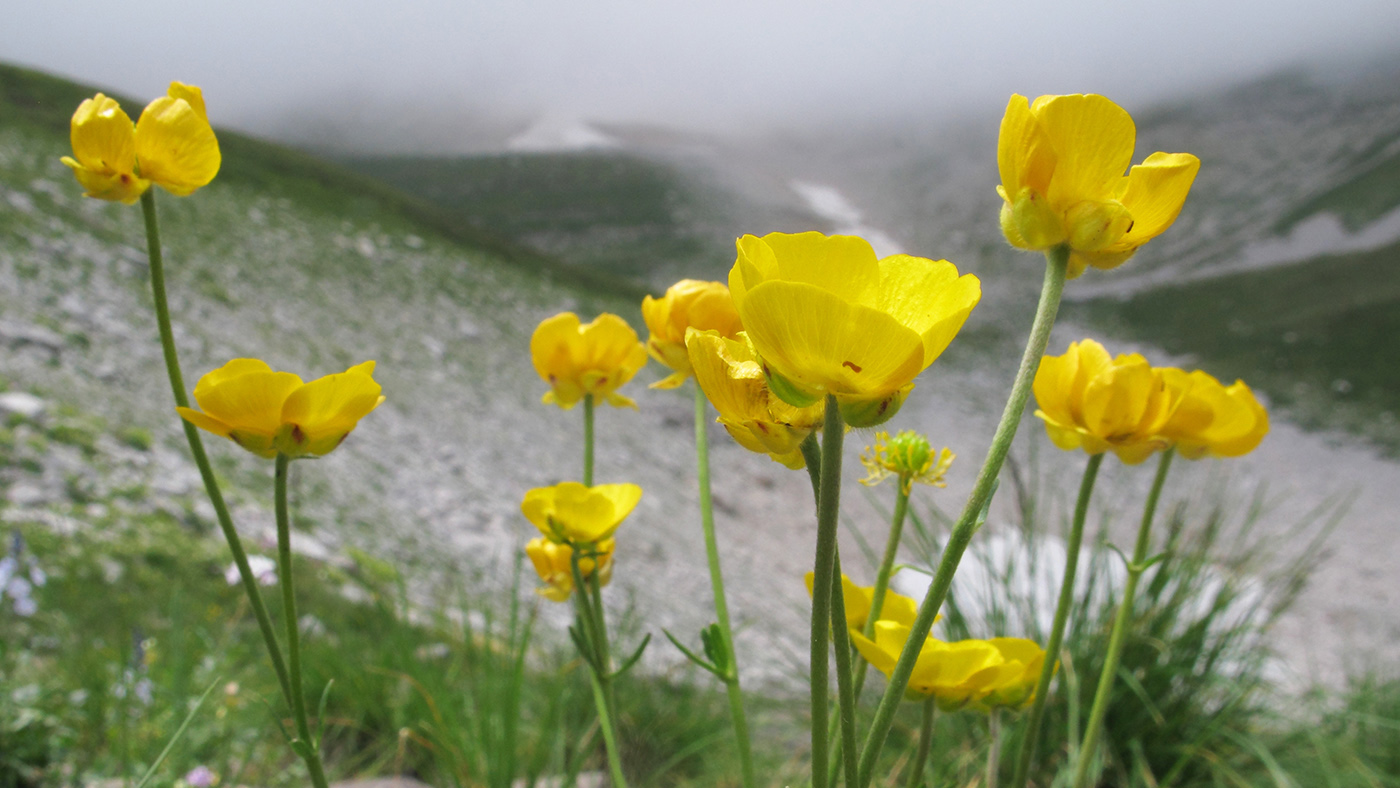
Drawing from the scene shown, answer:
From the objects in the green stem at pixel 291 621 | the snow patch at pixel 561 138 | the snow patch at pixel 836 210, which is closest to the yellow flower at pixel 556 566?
the green stem at pixel 291 621

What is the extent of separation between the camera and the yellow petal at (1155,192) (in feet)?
1.65

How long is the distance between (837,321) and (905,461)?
1.13 ft

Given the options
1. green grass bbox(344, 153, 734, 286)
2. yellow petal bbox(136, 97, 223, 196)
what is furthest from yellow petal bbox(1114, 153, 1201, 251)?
green grass bbox(344, 153, 734, 286)

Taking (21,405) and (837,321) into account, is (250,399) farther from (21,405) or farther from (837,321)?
(21,405)

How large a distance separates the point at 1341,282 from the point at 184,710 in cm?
2731

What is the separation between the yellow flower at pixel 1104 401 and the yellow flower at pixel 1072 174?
0.94 feet

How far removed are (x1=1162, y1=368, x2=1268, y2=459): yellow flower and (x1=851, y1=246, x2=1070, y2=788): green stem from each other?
0.53 metres

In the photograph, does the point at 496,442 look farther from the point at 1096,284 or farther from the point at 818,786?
the point at 1096,284

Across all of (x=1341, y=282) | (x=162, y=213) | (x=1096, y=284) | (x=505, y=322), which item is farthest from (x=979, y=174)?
(x=162, y=213)

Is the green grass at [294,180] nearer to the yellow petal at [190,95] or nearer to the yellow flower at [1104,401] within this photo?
the yellow petal at [190,95]

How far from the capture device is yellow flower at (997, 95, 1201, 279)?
474mm

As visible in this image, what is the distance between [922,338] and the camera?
15.3 inches

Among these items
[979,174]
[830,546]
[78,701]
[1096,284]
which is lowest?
[78,701]

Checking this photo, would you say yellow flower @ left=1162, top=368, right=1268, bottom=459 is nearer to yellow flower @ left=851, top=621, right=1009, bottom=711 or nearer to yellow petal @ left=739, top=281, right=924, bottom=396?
yellow flower @ left=851, top=621, right=1009, bottom=711
